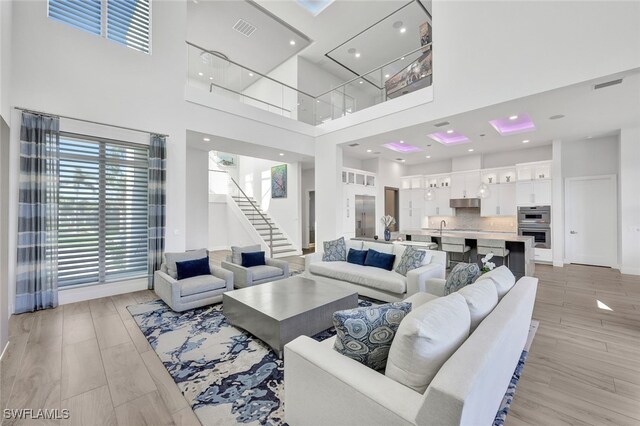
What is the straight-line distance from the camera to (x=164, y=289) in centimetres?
402

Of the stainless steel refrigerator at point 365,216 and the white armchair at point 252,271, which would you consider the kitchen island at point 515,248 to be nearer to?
the stainless steel refrigerator at point 365,216

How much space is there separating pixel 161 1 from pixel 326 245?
18.2 feet

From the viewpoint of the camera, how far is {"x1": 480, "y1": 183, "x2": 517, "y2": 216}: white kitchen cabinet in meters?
7.81

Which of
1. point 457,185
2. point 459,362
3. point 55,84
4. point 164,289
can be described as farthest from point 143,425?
point 457,185

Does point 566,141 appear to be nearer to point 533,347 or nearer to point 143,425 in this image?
point 533,347

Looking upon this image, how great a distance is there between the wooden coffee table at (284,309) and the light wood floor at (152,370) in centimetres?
88

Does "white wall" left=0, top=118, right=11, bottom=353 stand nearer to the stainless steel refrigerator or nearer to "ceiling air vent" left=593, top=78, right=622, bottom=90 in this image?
the stainless steel refrigerator

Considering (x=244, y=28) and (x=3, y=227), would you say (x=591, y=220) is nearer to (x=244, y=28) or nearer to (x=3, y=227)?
(x=244, y=28)

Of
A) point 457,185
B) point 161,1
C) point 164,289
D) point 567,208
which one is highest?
point 161,1

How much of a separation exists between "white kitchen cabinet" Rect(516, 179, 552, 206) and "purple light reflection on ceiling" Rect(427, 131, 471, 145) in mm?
2113

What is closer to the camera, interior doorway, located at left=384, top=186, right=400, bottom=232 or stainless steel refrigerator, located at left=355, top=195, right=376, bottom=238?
stainless steel refrigerator, located at left=355, top=195, right=376, bottom=238

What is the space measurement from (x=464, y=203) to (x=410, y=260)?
18.4 ft

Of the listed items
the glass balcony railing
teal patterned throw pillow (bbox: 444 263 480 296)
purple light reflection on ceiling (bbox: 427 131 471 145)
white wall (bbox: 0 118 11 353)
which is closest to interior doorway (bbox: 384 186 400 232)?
purple light reflection on ceiling (bbox: 427 131 471 145)

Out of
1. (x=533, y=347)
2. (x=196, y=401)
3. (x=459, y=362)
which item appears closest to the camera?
(x=459, y=362)
